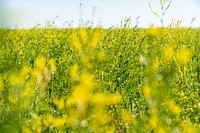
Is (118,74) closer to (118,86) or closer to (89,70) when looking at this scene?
(118,86)

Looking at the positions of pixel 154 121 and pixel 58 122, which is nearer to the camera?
pixel 154 121

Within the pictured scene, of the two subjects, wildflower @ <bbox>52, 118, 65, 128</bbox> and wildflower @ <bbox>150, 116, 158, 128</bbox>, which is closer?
wildflower @ <bbox>150, 116, 158, 128</bbox>

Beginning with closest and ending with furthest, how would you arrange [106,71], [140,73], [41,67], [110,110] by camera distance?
[41,67] → [110,110] → [140,73] → [106,71]

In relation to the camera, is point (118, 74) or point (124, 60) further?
point (124, 60)

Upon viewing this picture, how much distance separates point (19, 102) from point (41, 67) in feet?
1.06

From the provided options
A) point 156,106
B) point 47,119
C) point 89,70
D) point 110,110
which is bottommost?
point 110,110

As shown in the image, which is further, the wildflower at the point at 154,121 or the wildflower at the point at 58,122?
the wildflower at the point at 58,122

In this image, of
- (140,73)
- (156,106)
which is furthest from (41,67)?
(140,73)

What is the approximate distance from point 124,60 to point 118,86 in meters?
0.74

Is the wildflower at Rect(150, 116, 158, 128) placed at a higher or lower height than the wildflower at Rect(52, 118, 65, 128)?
higher

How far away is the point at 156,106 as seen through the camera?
189cm

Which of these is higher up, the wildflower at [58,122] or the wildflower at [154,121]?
the wildflower at [154,121]

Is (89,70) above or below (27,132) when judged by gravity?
above

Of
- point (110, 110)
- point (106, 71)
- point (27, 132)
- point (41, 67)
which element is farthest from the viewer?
point (106, 71)
